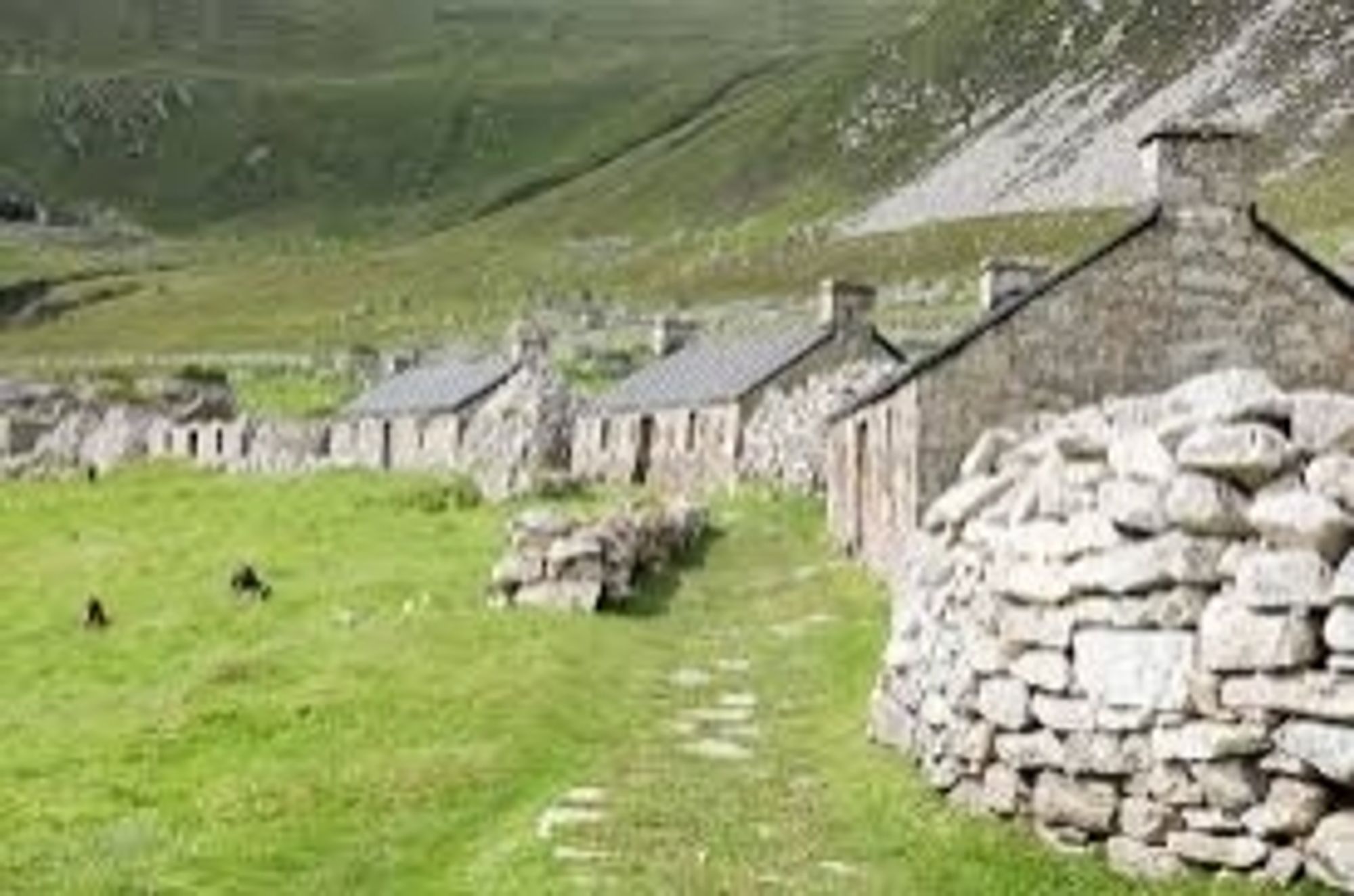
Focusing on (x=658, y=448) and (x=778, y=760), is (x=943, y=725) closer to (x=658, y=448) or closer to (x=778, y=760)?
(x=778, y=760)

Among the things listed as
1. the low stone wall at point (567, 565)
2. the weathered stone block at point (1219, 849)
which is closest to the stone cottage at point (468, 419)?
the low stone wall at point (567, 565)

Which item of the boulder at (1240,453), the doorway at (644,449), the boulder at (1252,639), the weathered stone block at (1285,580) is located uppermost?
the doorway at (644,449)

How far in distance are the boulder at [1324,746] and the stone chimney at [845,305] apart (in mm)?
58614

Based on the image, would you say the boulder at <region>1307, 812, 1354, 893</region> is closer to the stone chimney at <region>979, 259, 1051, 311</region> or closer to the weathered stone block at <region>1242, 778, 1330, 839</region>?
the weathered stone block at <region>1242, 778, 1330, 839</region>

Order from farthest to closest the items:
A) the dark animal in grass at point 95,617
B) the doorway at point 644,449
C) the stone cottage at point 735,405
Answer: the doorway at point 644,449, the stone cottage at point 735,405, the dark animal in grass at point 95,617

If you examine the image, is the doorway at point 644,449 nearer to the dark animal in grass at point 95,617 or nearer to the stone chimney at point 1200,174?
the dark animal in grass at point 95,617

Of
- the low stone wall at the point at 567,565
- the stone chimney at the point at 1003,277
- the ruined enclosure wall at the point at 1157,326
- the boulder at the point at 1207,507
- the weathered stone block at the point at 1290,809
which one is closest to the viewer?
the weathered stone block at the point at 1290,809

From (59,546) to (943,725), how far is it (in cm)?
4582

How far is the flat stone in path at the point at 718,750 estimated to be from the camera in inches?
1182

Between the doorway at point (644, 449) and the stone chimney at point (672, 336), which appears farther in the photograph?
the stone chimney at point (672, 336)

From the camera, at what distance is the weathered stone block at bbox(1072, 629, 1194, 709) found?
76.5ft

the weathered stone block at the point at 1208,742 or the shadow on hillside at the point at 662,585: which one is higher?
the shadow on hillside at the point at 662,585

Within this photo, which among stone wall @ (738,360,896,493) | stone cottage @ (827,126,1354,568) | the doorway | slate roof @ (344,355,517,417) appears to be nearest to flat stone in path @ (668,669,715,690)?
stone cottage @ (827,126,1354,568)

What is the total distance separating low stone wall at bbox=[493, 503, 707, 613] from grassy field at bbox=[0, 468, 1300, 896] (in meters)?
0.81
